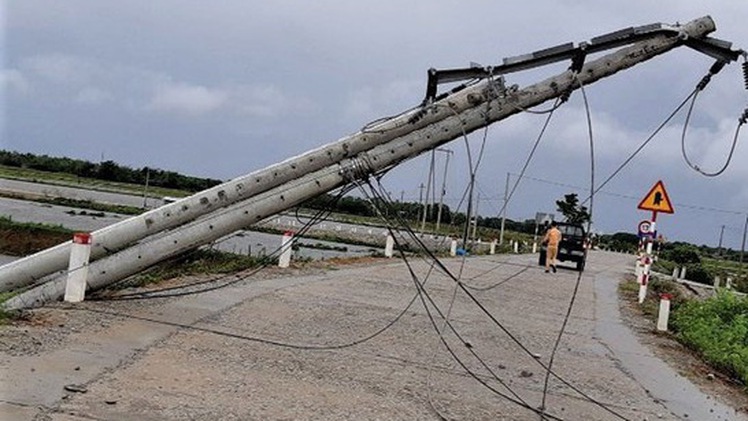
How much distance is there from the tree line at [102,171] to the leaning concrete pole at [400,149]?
8034 cm

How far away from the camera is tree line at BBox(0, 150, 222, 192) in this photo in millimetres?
92625

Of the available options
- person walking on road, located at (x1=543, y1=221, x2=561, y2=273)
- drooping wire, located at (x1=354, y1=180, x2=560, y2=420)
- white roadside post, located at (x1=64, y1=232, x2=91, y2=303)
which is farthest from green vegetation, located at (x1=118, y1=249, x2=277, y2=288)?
person walking on road, located at (x1=543, y1=221, x2=561, y2=273)

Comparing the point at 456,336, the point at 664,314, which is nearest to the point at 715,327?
the point at 664,314

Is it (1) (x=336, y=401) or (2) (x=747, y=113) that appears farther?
(2) (x=747, y=113)

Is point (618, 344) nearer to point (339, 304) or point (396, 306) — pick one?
point (396, 306)

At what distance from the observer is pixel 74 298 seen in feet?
32.6

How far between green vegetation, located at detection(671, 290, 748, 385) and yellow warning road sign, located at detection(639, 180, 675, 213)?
242 centimetres

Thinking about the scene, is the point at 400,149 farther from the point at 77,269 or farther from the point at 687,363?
the point at 687,363

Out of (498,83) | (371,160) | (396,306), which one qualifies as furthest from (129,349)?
(396,306)

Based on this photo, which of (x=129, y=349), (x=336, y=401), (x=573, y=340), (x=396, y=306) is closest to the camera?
(x=336, y=401)

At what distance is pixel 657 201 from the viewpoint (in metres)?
19.1

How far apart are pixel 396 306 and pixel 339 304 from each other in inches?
45.2

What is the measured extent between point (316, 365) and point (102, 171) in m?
100

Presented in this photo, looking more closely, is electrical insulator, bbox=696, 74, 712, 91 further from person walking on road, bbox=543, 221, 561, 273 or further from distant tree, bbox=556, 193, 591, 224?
person walking on road, bbox=543, 221, 561, 273
